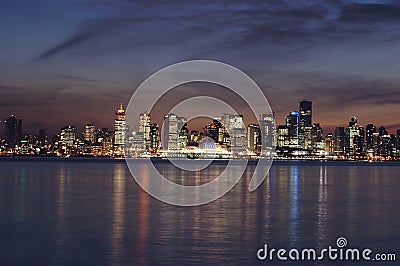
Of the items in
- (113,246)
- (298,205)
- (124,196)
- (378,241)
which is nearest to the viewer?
(113,246)

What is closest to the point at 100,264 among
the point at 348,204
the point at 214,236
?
the point at 214,236

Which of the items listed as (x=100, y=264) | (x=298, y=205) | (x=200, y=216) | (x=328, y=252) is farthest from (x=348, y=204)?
(x=100, y=264)

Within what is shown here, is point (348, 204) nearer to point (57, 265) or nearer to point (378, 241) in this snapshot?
point (378, 241)

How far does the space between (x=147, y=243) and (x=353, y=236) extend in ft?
28.8

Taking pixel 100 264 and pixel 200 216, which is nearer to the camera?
pixel 100 264

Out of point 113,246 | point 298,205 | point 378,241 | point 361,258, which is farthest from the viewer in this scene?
point 298,205

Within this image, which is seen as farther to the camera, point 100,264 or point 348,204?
point 348,204

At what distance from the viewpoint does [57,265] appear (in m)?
18.0

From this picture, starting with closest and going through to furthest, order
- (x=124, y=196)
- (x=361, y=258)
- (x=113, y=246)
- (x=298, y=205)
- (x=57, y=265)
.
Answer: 1. (x=57, y=265)
2. (x=361, y=258)
3. (x=113, y=246)
4. (x=298, y=205)
5. (x=124, y=196)

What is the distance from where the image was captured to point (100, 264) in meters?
18.2

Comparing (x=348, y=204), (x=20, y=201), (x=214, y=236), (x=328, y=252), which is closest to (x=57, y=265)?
(x=214, y=236)

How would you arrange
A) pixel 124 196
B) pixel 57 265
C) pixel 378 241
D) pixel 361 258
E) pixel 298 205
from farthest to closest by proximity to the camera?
pixel 124 196
pixel 298 205
pixel 378 241
pixel 361 258
pixel 57 265

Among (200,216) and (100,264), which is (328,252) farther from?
(200,216)

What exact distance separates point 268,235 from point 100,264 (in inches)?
328
